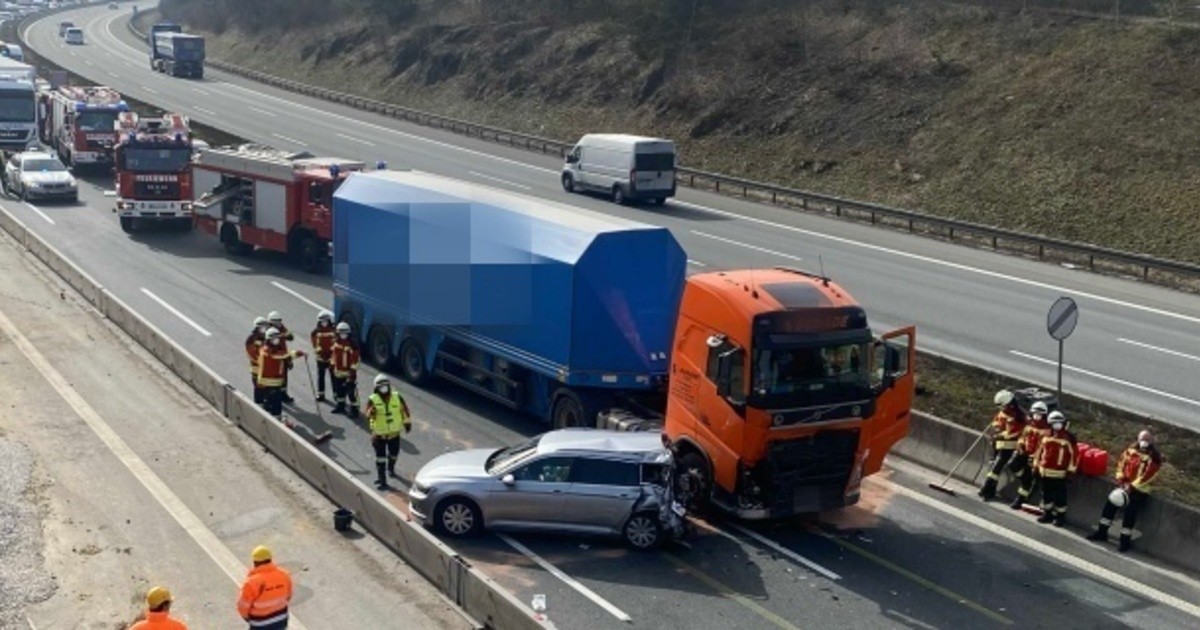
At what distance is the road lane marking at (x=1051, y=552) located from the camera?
15.6 metres

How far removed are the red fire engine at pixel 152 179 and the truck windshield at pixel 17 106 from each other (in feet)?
46.8

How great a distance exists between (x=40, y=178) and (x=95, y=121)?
5.91 metres

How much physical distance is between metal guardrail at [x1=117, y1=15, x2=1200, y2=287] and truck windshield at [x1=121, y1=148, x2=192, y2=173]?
1806cm

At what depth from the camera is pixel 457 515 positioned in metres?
17.0

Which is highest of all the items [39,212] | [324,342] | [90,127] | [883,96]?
[883,96]

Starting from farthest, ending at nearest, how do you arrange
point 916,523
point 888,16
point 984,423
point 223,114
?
point 223,114, point 888,16, point 984,423, point 916,523

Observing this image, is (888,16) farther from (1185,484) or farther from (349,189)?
(1185,484)

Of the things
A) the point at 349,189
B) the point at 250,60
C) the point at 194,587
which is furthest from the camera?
the point at 250,60

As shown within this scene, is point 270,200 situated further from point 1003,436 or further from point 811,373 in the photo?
point 1003,436

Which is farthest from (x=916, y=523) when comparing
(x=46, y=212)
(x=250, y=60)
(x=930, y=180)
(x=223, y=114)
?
(x=250, y=60)

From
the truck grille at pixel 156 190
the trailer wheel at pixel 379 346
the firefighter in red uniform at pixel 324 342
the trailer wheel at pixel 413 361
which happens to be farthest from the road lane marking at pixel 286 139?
the firefighter in red uniform at pixel 324 342

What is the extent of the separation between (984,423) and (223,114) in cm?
5602

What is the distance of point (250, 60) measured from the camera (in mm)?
102000

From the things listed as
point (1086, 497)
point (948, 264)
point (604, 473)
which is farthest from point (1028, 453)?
point (948, 264)
